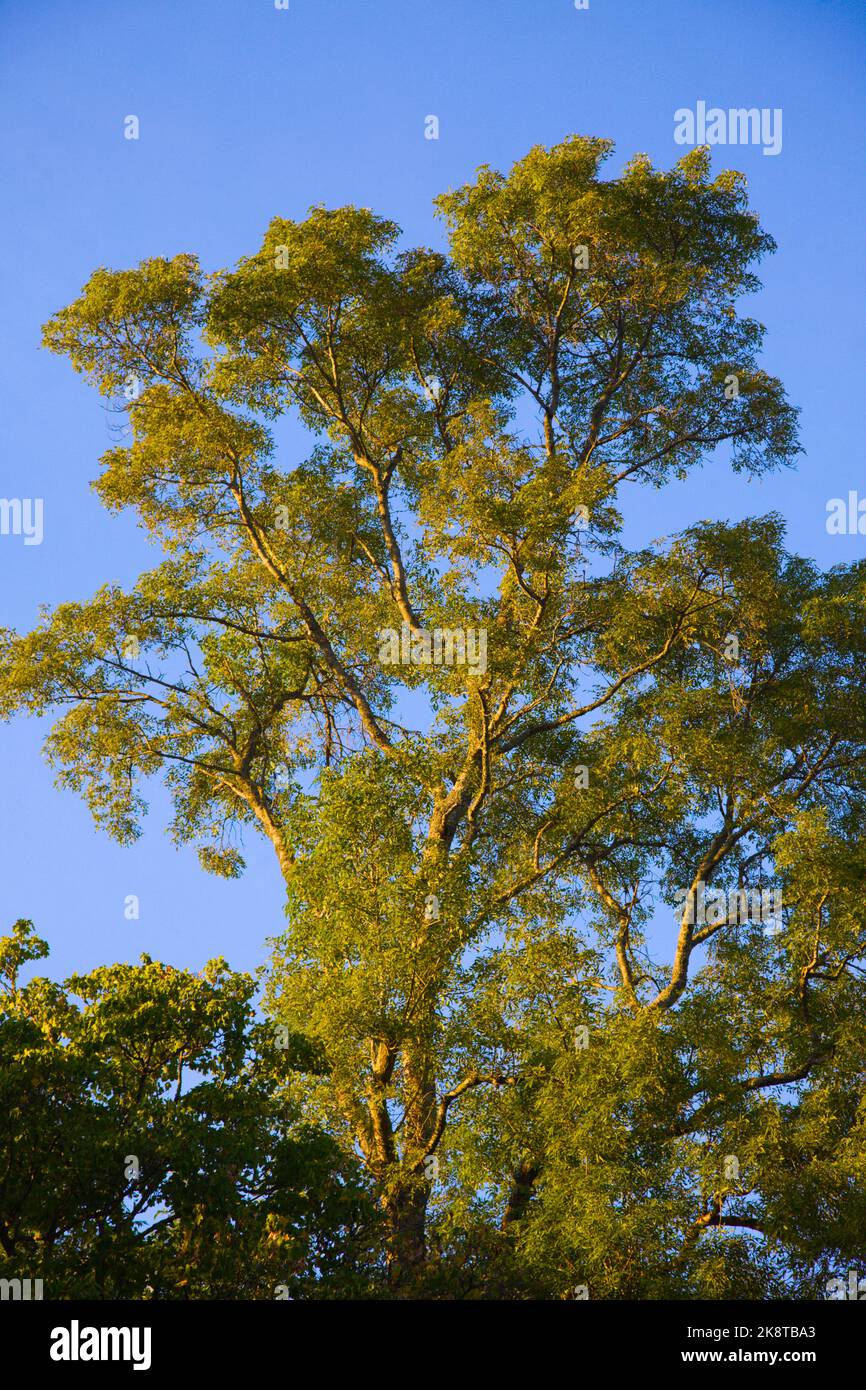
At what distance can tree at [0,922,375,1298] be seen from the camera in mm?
12055

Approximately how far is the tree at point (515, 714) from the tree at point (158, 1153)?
1.25 meters

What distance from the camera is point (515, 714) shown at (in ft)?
60.7

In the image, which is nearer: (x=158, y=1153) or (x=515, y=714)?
(x=158, y=1153)

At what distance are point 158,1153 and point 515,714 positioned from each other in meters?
7.75

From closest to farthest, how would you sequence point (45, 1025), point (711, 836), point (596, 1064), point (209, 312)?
point (45, 1025) → point (596, 1064) → point (711, 836) → point (209, 312)

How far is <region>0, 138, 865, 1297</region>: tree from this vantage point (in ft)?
49.8

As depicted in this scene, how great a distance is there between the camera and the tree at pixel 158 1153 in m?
12.1

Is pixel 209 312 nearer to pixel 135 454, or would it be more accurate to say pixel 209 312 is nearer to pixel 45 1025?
pixel 135 454

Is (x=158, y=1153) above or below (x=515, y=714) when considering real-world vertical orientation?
below

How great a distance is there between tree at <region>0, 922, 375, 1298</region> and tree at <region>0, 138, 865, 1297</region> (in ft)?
4.10

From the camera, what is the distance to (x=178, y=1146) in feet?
40.0
